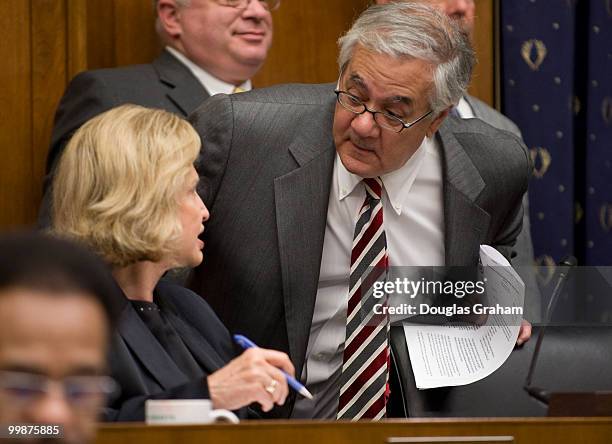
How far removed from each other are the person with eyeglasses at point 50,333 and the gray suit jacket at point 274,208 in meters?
1.54

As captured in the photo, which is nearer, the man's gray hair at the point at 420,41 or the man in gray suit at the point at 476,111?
the man's gray hair at the point at 420,41

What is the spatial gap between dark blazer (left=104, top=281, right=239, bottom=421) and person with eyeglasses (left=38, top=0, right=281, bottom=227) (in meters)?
1.23

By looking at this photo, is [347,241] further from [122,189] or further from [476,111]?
[476,111]

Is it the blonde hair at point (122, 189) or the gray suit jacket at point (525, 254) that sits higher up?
the blonde hair at point (122, 189)

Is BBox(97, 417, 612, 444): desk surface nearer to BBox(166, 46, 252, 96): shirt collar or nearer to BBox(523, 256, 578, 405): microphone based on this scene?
BBox(523, 256, 578, 405): microphone

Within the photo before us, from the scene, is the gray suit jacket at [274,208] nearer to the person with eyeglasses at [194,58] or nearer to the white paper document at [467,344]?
the white paper document at [467,344]

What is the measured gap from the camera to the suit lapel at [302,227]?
9.01 feet

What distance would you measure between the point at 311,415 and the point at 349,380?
0.13 m

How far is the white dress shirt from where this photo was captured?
108 inches

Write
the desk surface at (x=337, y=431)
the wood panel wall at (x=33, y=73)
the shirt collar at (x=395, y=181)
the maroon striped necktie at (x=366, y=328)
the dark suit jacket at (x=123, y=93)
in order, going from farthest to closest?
1. the wood panel wall at (x=33, y=73)
2. the dark suit jacket at (x=123, y=93)
3. the shirt collar at (x=395, y=181)
4. the maroon striped necktie at (x=366, y=328)
5. the desk surface at (x=337, y=431)

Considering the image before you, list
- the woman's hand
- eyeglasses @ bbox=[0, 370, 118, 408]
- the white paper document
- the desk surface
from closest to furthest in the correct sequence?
1. eyeglasses @ bbox=[0, 370, 118, 408]
2. the desk surface
3. the woman's hand
4. the white paper document

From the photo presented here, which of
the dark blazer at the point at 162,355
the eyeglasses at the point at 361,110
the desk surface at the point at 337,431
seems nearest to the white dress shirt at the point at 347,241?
the eyeglasses at the point at 361,110

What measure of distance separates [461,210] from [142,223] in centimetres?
87

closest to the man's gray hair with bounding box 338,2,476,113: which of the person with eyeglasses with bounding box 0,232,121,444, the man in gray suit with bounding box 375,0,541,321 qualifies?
the man in gray suit with bounding box 375,0,541,321
